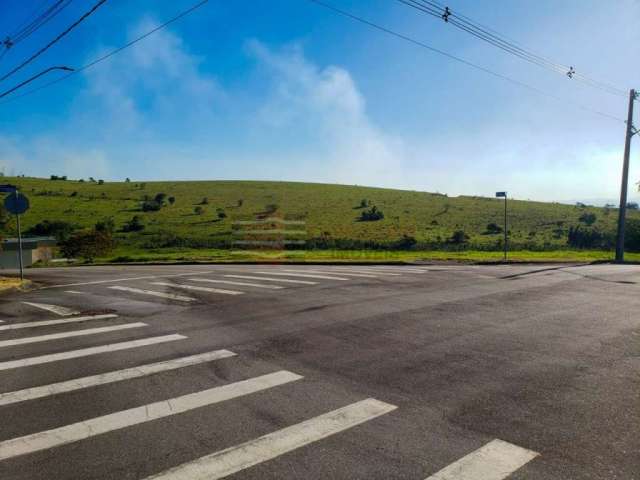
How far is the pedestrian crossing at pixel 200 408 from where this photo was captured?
10.6 ft

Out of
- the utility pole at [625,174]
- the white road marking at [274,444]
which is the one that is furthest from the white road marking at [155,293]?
the utility pole at [625,174]

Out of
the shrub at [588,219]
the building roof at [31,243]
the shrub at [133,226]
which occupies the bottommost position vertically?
the building roof at [31,243]

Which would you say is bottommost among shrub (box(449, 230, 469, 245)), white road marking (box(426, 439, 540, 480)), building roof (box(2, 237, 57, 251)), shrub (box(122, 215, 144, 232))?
building roof (box(2, 237, 57, 251))

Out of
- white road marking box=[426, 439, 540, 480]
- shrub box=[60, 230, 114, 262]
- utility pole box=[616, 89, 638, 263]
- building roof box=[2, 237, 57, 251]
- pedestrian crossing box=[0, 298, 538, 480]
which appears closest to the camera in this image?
white road marking box=[426, 439, 540, 480]

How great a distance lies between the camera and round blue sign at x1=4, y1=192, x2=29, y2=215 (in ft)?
42.9

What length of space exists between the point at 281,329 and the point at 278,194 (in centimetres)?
8158

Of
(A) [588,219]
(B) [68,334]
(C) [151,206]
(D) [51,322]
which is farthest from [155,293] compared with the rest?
(A) [588,219]

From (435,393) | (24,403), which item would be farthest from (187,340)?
(435,393)

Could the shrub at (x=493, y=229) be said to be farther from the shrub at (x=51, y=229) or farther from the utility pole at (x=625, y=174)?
the shrub at (x=51, y=229)

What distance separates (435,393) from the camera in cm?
458

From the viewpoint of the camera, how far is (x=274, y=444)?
353 cm

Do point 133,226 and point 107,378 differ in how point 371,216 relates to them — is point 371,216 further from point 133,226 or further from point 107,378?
point 107,378

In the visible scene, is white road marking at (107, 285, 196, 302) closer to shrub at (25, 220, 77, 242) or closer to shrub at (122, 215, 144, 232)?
shrub at (122, 215, 144, 232)

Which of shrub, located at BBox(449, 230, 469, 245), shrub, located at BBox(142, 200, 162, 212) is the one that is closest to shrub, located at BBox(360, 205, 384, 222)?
shrub, located at BBox(449, 230, 469, 245)
